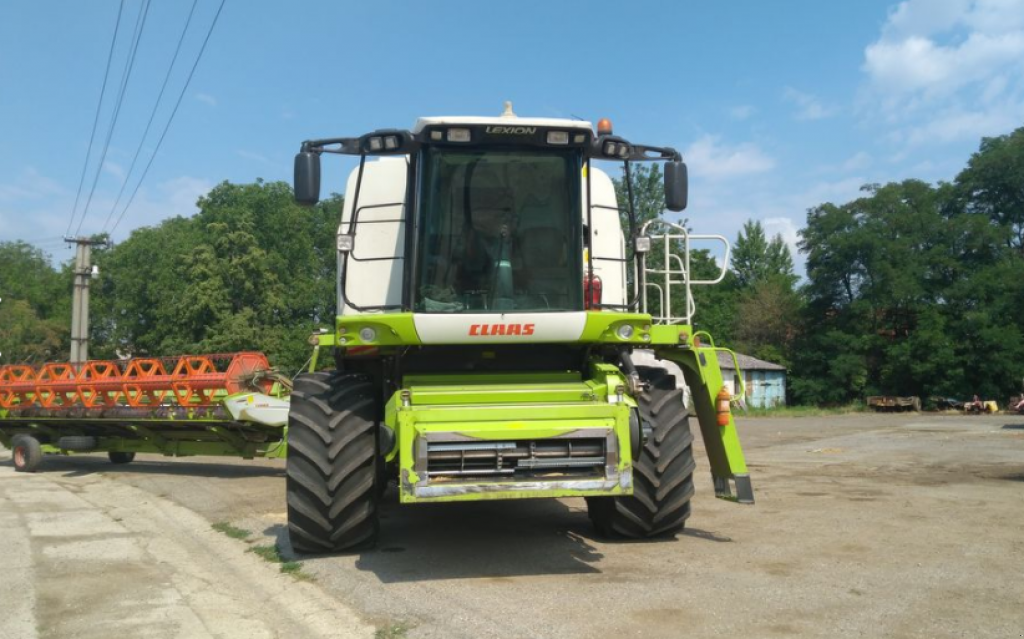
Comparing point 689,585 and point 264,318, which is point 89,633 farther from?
point 264,318

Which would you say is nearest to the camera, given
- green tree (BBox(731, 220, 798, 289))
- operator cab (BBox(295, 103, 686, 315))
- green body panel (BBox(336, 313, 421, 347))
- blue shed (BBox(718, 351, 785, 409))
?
green body panel (BBox(336, 313, 421, 347))

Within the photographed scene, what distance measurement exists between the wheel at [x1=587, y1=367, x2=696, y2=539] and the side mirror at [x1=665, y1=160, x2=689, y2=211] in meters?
1.49

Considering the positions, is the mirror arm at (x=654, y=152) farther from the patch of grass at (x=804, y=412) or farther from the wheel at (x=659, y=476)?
the patch of grass at (x=804, y=412)

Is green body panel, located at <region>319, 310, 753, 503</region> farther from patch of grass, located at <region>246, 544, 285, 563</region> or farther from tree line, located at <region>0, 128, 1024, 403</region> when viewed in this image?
tree line, located at <region>0, 128, 1024, 403</region>

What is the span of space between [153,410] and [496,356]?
8.46 meters

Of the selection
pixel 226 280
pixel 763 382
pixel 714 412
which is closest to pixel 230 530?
pixel 714 412

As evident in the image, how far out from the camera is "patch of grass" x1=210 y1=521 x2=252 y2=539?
8.41m

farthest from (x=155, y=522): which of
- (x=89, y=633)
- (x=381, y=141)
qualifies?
(x=381, y=141)

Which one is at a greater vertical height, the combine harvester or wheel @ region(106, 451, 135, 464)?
the combine harvester

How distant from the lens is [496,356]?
7.05 m

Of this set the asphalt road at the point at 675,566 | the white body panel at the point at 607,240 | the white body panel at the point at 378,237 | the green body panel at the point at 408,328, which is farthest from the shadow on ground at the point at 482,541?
the white body panel at the point at 607,240

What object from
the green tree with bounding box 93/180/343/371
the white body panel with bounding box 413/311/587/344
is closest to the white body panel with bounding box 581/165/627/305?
the white body panel with bounding box 413/311/587/344

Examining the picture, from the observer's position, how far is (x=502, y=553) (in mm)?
7043

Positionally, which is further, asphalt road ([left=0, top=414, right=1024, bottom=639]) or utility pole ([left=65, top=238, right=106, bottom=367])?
utility pole ([left=65, top=238, right=106, bottom=367])
